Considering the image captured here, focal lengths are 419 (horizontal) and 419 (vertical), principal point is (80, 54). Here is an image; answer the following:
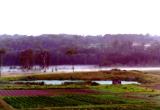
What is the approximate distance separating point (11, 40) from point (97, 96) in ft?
194

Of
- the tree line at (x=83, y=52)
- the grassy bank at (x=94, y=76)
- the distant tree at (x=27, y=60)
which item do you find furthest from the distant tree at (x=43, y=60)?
the grassy bank at (x=94, y=76)

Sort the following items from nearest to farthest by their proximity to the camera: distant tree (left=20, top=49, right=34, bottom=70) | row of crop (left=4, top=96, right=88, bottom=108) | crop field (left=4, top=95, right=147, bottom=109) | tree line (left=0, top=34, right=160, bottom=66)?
row of crop (left=4, top=96, right=88, bottom=108) → crop field (left=4, top=95, right=147, bottom=109) → tree line (left=0, top=34, right=160, bottom=66) → distant tree (left=20, top=49, right=34, bottom=70)

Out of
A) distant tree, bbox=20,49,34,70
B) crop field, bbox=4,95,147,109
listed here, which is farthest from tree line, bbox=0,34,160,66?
crop field, bbox=4,95,147,109

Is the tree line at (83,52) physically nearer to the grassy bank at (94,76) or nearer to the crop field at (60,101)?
the grassy bank at (94,76)

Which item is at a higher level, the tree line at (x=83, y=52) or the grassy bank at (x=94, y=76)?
the tree line at (x=83, y=52)

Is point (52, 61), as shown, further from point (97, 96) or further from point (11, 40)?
point (97, 96)

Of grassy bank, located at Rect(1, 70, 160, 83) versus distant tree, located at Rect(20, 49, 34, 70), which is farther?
distant tree, located at Rect(20, 49, 34, 70)

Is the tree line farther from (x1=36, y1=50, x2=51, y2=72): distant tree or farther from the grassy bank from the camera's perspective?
the grassy bank

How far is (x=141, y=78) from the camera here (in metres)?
47.8

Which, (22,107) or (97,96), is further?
(97,96)

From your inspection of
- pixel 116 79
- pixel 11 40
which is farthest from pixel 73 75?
pixel 11 40

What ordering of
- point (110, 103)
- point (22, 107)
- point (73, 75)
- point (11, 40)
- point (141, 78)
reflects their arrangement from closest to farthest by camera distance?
1. point (22, 107)
2. point (110, 103)
3. point (141, 78)
4. point (73, 75)
5. point (11, 40)

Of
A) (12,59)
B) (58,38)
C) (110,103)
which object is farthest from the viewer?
(58,38)

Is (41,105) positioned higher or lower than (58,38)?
lower
